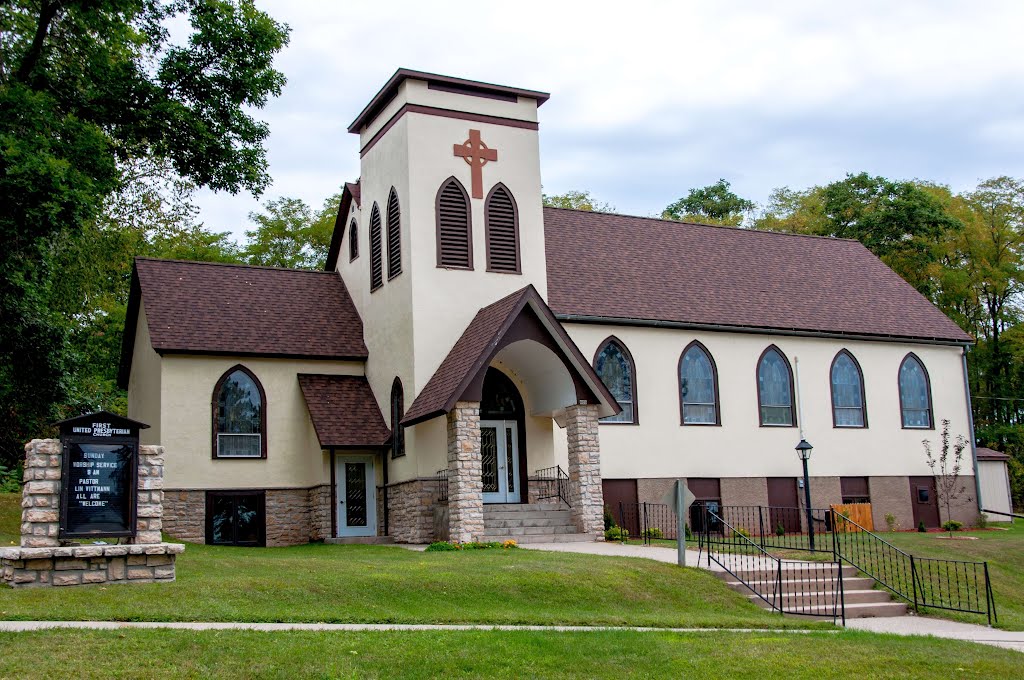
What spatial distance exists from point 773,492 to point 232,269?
15517 mm

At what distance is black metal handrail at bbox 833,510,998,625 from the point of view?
1777cm

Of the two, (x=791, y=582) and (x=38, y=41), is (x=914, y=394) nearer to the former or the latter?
(x=791, y=582)

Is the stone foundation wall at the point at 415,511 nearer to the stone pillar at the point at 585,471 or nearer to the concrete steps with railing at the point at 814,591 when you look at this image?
the stone pillar at the point at 585,471

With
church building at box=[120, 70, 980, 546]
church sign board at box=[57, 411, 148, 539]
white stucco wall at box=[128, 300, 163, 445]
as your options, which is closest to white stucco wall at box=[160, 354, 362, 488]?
church building at box=[120, 70, 980, 546]

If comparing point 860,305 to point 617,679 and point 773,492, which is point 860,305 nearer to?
point 773,492

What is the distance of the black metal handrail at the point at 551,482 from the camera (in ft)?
84.7

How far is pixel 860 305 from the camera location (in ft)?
108

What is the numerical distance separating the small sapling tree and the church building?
626mm

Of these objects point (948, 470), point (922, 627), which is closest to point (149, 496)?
point (922, 627)

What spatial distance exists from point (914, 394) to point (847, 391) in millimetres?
2556

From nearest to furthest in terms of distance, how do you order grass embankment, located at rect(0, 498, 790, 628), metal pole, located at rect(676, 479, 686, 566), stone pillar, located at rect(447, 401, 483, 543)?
grass embankment, located at rect(0, 498, 790, 628), metal pole, located at rect(676, 479, 686, 566), stone pillar, located at rect(447, 401, 483, 543)

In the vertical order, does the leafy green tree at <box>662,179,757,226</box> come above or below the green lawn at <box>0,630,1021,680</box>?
above

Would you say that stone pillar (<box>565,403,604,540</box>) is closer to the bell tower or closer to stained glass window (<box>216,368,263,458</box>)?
the bell tower

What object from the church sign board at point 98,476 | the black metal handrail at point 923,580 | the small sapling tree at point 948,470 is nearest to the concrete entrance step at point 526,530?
the black metal handrail at point 923,580
